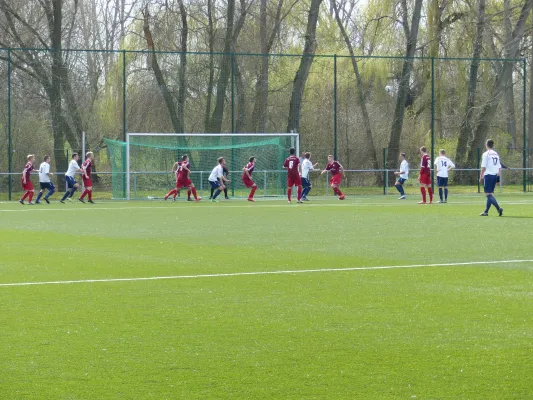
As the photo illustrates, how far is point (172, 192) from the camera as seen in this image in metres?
36.3

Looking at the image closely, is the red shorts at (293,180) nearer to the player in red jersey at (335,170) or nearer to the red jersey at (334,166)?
the player in red jersey at (335,170)

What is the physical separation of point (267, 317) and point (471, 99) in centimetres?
4194

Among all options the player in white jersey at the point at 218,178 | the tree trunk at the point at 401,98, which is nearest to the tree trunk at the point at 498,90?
the tree trunk at the point at 401,98

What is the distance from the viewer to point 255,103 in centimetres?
4478

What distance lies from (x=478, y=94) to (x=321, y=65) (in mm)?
7893

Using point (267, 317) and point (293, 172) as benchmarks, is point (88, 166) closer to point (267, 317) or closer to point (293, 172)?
point (293, 172)

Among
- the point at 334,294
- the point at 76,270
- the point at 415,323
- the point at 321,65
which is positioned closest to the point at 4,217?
the point at 76,270

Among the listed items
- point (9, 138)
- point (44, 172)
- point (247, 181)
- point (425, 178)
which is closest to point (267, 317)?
point (425, 178)

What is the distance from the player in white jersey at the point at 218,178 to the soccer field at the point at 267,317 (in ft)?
60.2

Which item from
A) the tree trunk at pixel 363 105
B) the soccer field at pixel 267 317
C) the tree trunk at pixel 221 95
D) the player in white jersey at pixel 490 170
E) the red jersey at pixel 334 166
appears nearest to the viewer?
the soccer field at pixel 267 317

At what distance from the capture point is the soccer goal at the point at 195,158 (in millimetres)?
38875

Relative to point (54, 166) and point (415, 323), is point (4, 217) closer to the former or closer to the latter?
point (54, 166)

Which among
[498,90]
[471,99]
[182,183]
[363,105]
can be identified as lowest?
[182,183]

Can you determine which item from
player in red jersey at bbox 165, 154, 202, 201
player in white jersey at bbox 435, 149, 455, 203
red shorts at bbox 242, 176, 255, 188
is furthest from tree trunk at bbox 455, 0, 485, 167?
player in red jersey at bbox 165, 154, 202, 201
